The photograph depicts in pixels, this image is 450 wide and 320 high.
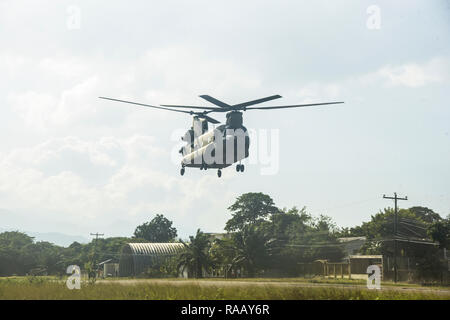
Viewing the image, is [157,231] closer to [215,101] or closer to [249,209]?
[249,209]

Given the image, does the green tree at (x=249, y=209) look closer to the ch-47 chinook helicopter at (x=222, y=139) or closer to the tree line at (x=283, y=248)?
the tree line at (x=283, y=248)

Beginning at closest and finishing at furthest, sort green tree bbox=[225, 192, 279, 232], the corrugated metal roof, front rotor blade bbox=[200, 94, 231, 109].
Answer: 1. front rotor blade bbox=[200, 94, 231, 109]
2. the corrugated metal roof
3. green tree bbox=[225, 192, 279, 232]

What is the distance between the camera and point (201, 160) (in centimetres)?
3862

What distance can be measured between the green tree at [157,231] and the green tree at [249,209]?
2337 centimetres

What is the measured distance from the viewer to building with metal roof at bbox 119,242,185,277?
83.0 metres

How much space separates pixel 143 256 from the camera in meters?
83.9

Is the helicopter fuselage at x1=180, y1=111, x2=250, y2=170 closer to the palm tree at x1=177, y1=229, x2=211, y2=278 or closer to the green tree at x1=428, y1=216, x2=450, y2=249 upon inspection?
the palm tree at x1=177, y1=229, x2=211, y2=278

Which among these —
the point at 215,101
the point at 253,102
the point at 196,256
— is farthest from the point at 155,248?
the point at 253,102

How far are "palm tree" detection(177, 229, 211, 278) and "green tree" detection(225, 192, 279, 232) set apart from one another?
55.4m

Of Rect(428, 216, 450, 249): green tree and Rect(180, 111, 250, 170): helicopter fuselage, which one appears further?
Rect(428, 216, 450, 249): green tree

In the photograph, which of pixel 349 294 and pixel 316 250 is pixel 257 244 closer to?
pixel 316 250

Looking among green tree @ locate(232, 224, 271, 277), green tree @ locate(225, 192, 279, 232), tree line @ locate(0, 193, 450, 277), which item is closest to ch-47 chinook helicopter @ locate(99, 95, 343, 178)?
tree line @ locate(0, 193, 450, 277)
